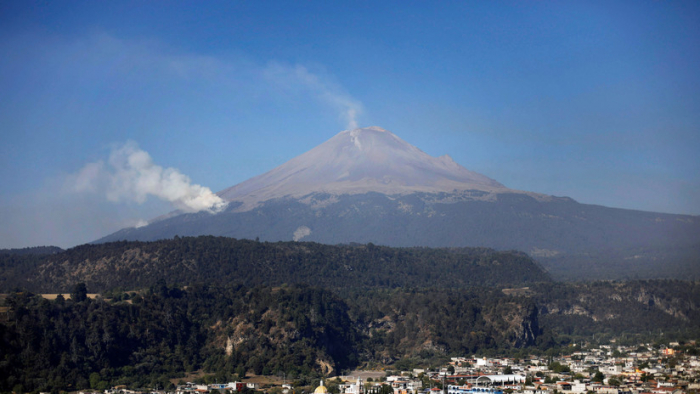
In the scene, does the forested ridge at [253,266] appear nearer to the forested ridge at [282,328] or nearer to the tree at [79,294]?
the forested ridge at [282,328]

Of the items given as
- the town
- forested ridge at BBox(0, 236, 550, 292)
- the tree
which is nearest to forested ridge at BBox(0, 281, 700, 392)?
the tree

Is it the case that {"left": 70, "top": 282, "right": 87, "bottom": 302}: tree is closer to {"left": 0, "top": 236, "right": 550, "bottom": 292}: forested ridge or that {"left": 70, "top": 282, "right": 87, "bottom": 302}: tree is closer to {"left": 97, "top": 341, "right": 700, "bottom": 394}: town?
{"left": 97, "top": 341, "right": 700, "bottom": 394}: town

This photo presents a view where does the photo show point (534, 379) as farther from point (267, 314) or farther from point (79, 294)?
point (79, 294)

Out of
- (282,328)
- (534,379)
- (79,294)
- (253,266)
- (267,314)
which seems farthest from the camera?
(253,266)

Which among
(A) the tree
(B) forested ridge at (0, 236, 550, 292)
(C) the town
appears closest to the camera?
(C) the town

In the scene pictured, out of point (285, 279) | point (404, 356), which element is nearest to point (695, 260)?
point (404, 356)

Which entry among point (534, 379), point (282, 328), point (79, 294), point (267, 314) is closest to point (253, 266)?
point (267, 314)

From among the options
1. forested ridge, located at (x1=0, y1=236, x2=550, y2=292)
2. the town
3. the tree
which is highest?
forested ridge, located at (x1=0, y1=236, x2=550, y2=292)

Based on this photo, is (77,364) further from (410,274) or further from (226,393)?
(410,274)

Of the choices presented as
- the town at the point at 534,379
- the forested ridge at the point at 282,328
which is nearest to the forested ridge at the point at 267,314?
the forested ridge at the point at 282,328

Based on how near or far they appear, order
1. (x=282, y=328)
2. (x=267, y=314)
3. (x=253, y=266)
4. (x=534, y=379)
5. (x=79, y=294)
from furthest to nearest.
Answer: (x=253, y=266), (x=267, y=314), (x=79, y=294), (x=282, y=328), (x=534, y=379)
